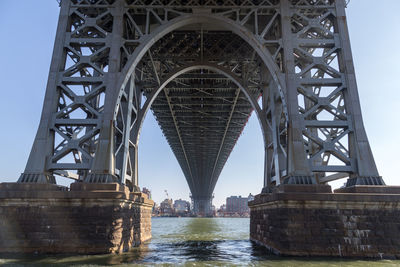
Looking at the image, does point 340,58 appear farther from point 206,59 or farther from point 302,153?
point 206,59

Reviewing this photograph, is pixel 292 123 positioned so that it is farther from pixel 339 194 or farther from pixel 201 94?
pixel 201 94

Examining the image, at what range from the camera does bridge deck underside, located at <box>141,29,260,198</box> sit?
22750 millimetres

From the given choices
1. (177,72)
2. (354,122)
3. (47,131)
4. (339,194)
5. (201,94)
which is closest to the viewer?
(339,194)

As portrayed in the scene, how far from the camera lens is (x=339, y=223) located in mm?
12117

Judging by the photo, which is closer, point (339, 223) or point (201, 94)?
point (339, 223)

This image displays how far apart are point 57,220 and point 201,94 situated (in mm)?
24042

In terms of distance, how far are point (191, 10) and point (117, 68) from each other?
5.98 metres

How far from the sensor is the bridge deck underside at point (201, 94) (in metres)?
22.8

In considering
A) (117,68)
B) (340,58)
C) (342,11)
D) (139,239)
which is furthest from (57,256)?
(342,11)

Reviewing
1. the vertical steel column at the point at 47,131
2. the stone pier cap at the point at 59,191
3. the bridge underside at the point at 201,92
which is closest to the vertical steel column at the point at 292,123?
the bridge underside at the point at 201,92

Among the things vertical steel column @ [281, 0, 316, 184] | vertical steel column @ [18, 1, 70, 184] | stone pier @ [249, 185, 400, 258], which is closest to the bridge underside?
vertical steel column @ [281, 0, 316, 184]

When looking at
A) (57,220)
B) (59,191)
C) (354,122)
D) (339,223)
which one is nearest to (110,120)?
(59,191)

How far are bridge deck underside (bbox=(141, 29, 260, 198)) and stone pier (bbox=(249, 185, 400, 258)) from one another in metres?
11.3

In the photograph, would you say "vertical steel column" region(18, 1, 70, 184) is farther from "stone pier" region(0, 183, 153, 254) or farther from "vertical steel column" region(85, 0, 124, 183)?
"vertical steel column" region(85, 0, 124, 183)
